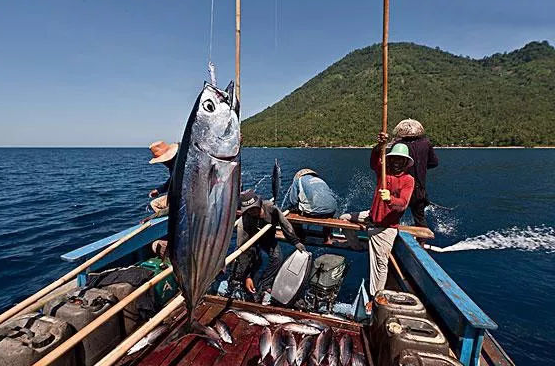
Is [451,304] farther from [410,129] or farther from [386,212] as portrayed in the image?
[410,129]

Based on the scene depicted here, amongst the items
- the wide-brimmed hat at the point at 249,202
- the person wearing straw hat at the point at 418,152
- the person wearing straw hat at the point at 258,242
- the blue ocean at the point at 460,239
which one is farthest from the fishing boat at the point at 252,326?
the blue ocean at the point at 460,239

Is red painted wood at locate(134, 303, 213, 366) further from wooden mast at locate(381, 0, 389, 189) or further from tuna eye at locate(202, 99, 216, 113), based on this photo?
wooden mast at locate(381, 0, 389, 189)

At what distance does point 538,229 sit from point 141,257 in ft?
60.8

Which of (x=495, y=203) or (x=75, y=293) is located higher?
(x=75, y=293)

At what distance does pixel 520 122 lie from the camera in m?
105

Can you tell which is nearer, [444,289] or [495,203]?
[444,289]

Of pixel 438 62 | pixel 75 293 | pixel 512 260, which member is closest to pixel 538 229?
pixel 512 260

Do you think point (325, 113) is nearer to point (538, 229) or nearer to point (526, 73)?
point (526, 73)

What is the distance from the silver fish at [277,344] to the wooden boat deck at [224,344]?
0.17 m

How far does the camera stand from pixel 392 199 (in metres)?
4.52

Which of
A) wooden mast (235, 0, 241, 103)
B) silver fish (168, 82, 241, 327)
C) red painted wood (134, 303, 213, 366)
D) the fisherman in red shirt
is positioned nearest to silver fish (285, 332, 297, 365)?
red painted wood (134, 303, 213, 366)

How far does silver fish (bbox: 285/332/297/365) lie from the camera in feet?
9.85

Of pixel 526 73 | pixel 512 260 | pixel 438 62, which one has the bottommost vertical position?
pixel 512 260

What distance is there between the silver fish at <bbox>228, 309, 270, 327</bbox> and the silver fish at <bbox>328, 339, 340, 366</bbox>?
0.83 metres
